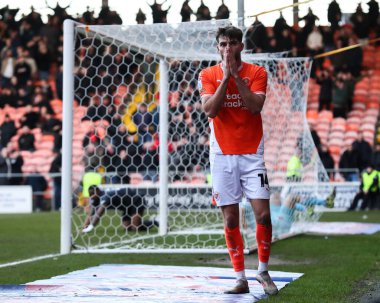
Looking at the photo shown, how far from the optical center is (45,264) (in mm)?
8320

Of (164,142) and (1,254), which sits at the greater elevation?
(164,142)

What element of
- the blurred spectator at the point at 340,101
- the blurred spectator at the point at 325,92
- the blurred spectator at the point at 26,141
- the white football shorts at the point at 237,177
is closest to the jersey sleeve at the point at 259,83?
the white football shorts at the point at 237,177

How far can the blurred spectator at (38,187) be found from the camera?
2134cm

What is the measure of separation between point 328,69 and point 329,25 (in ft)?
3.93

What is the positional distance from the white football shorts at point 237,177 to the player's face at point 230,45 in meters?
0.71

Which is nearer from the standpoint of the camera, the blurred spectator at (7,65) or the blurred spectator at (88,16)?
the blurred spectator at (88,16)

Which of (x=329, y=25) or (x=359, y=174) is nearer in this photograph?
(x=359, y=174)

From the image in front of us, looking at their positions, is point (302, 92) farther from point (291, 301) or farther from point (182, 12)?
point (182, 12)

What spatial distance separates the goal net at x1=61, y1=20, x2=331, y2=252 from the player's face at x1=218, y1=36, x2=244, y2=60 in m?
3.71

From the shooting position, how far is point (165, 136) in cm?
Answer: 1202

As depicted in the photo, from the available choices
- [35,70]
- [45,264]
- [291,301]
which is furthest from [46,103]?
[291,301]

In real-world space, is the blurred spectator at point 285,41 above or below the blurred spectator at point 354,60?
above

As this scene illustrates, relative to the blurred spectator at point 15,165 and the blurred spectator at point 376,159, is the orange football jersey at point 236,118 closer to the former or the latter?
the blurred spectator at point 376,159

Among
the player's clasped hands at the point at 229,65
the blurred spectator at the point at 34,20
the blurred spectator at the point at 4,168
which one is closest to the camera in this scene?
Result: the player's clasped hands at the point at 229,65
